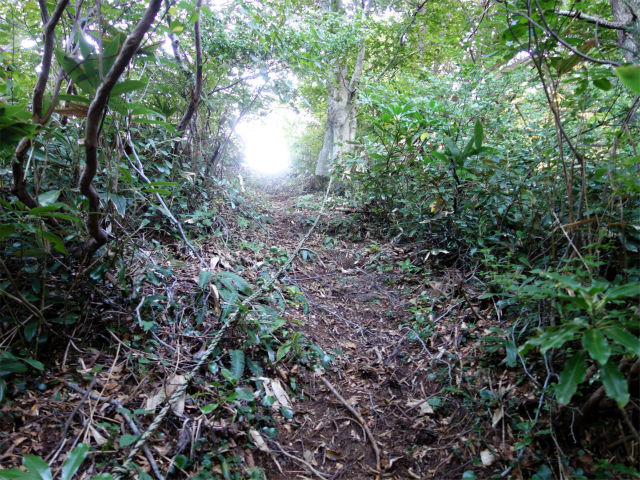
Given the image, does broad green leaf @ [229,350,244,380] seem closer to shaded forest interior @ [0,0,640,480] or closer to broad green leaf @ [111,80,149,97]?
shaded forest interior @ [0,0,640,480]

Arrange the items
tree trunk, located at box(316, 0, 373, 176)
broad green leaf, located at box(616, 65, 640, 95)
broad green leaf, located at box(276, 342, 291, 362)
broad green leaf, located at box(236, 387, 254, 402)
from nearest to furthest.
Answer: broad green leaf, located at box(616, 65, 640, 95) < broad green leaf, located at box(236, 387, 254, 402) < broad green leaf, located at box(276, 342, 291, 362) < tree trunk, located at box(316, 0, 373, 176)

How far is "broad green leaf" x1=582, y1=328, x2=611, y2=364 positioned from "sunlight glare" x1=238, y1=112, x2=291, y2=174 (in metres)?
4.68

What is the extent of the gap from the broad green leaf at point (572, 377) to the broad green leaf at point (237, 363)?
150 centimetres

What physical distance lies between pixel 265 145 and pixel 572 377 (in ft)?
26.6

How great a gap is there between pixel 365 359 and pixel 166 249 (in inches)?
77.9

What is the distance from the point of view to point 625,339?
1.08m

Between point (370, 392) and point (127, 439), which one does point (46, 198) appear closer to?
point (127, 439)

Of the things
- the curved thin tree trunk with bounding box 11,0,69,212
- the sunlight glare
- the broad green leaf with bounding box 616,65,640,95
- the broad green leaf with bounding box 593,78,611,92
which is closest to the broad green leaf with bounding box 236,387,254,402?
the curved thin tree trunk with bounding box 11,0,69,212

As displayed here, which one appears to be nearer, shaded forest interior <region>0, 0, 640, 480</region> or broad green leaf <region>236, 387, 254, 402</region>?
shaded forest interior <region>0, 0, 640, 480</region>

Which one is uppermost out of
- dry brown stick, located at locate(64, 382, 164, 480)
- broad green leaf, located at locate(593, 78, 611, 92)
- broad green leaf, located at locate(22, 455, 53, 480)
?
broad green leaf, located at locate(593, 78, 611, 92)

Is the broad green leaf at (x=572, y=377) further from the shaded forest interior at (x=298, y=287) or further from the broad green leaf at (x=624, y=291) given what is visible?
the broad green leaf at (x=624, y=291)

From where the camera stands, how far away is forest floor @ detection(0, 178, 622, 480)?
1.49m

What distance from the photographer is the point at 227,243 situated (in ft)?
12.2

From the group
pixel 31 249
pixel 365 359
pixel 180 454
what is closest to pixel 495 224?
pixel 365 359
